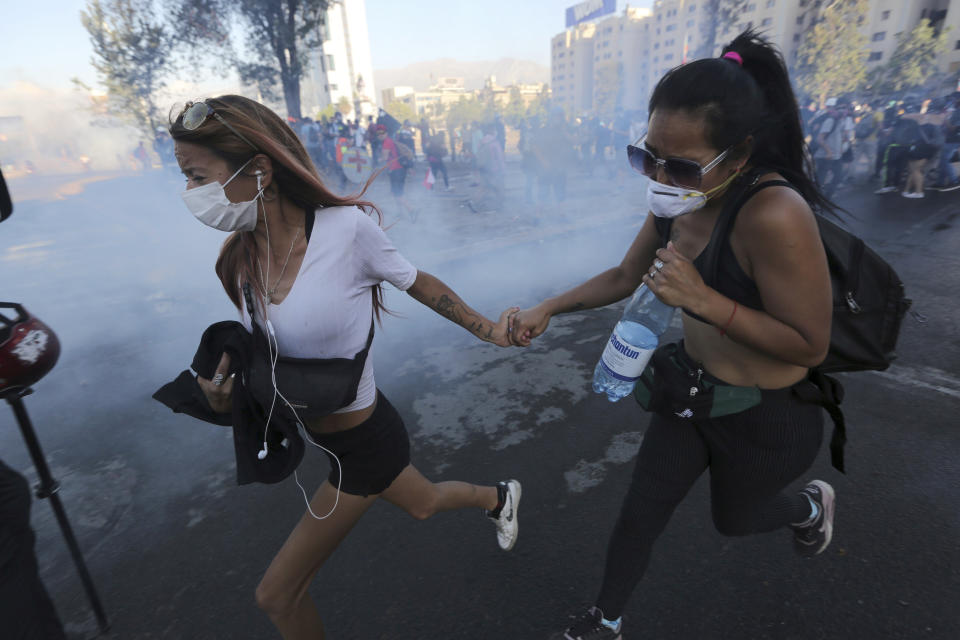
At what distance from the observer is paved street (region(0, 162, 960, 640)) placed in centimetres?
209

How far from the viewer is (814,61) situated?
39250 mm

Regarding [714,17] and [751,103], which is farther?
[714,17]

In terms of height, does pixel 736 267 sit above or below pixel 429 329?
above

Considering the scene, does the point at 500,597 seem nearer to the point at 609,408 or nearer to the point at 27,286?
the point at 609,408

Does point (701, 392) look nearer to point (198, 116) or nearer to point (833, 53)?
point (198, 116)

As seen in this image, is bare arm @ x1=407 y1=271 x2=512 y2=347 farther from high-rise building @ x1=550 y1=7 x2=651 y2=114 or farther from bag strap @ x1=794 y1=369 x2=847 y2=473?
high-rise building @ x1=550 y1=7 x2=651 y2=114

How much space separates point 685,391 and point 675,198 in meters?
0.60

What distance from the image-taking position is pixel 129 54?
712 inches

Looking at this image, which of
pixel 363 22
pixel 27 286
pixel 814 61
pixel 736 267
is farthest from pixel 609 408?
pixel 363 22

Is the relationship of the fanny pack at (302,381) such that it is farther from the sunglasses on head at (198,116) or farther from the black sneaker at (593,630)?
the black sneaker at (593,630)

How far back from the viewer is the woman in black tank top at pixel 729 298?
4.43 ft

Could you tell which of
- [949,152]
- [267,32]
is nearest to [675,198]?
[949,152]

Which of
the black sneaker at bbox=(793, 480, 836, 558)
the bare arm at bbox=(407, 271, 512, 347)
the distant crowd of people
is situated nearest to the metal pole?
the bare arm at bbox=(407, 271, 512, 347)

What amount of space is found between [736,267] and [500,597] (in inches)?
64.3
